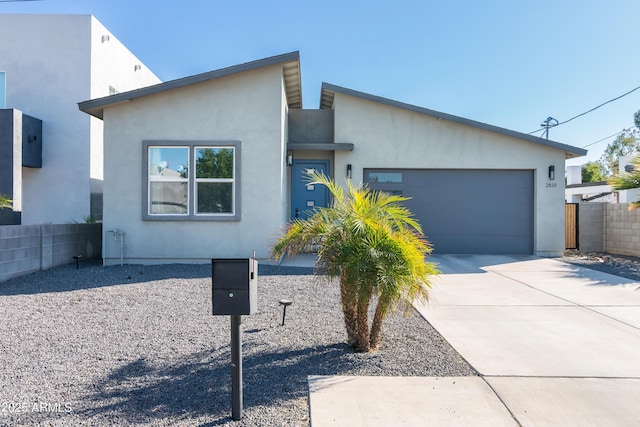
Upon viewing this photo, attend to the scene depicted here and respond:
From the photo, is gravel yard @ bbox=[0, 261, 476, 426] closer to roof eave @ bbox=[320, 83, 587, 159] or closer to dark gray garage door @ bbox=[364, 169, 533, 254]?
dark gray garage door @ bbox=[364, 169, 533, 254]

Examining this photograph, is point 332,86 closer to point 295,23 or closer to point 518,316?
point 295,23

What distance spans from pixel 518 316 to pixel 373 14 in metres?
10.2

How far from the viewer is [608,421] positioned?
9.42ft

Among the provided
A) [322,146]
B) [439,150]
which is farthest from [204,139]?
[439,150]

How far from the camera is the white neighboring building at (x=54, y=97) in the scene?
44.1ft

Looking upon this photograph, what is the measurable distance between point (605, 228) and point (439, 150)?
239 inches

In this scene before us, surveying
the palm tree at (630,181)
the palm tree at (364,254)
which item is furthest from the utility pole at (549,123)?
the palm tree at (364,254)

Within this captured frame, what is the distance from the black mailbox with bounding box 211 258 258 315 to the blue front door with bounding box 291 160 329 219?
30.0 feet

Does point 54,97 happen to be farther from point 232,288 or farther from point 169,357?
point 232,288

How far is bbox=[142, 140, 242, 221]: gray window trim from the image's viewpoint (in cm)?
909

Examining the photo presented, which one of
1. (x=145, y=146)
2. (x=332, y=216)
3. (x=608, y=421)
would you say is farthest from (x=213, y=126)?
(x=608, y=421)

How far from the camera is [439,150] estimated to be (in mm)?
11492

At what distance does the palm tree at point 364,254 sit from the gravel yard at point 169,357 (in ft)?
1.66

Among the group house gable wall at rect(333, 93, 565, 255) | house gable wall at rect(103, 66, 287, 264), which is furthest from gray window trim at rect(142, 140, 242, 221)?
house gable wall at rect(333, 93, 565, 255)
